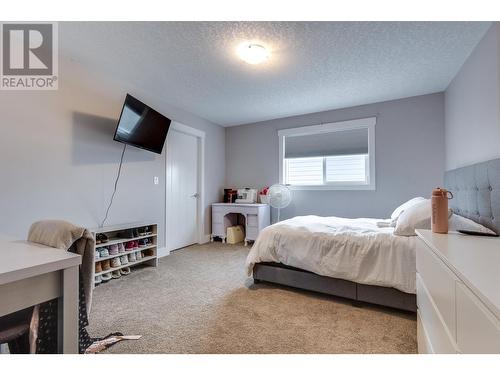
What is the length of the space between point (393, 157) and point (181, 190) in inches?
133

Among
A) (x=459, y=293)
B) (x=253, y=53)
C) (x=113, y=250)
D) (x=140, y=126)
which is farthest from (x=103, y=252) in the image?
(x=459, y=293)

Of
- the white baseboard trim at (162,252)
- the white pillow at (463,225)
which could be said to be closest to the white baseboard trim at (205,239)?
the white baseboard trim at (162,252)

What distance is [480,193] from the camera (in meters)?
1.75

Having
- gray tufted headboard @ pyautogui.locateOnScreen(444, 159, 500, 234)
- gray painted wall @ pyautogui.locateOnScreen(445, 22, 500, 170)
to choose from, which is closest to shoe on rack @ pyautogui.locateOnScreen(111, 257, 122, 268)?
gray tufted headboard @ pyautogui.locateOnScreen(444, 159, 500, 234)

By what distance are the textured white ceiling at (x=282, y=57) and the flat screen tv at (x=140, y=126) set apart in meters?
0.39

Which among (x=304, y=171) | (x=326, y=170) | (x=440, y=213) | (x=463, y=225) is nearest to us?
(x=440, y=213)

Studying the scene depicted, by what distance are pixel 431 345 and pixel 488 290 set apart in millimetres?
655

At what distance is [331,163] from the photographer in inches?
160

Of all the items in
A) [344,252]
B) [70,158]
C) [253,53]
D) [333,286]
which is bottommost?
[333,286]

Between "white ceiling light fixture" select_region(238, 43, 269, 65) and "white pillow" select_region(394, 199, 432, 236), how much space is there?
76.1 inches

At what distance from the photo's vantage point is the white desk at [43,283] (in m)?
0.72

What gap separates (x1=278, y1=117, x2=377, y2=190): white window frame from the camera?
3678 millimetres

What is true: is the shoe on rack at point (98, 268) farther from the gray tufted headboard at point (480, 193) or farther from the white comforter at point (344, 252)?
the gray tufted headboard at point (480, 193)

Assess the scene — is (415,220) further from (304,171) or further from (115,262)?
(115,262)
